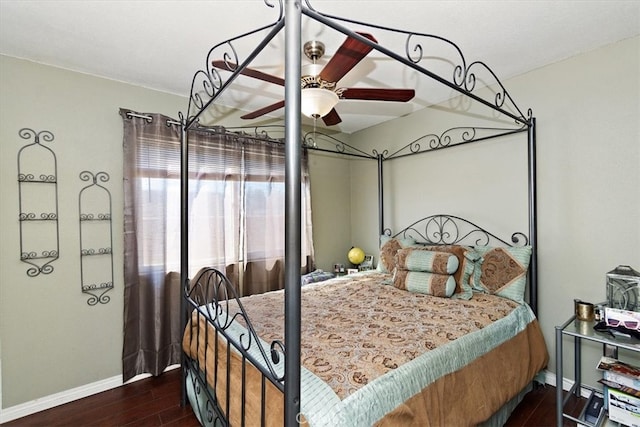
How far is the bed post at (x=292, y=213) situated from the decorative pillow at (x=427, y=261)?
A: 1761mm

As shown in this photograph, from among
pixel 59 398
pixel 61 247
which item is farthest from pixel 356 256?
pixel 59 398

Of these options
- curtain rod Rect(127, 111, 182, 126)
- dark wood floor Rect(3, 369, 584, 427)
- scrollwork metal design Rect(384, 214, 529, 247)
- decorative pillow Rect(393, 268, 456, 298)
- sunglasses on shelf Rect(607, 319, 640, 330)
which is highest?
curtain rod Rect(127, 111, 182, 126)

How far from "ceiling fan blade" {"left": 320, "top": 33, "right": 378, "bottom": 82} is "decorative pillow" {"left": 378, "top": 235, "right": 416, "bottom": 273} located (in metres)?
1.85

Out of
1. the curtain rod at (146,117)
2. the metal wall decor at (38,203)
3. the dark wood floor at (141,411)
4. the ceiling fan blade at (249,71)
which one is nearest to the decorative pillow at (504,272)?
the dark wood floor at (141,411)

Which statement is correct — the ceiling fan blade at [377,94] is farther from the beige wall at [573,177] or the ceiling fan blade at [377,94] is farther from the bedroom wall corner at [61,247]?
the bedroom wall corner at [61,247]

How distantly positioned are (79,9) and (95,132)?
1.02 metres

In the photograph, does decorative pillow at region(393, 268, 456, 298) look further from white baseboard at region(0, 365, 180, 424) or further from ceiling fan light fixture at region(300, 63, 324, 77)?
white baseboard at region(0, 365, 180, 424)

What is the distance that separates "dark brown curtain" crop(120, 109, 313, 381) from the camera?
255cm

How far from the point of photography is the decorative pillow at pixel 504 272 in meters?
2.22

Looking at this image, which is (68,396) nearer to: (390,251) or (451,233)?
(390,251)

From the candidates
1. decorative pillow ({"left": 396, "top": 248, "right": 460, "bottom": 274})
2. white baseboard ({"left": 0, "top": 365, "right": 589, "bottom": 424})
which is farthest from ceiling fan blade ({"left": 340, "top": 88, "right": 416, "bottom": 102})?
white baseboard ({"left": 0, "top": 365, "right": 589, "bottom": 424})

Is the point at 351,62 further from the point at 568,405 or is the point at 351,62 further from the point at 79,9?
the point at 568,405

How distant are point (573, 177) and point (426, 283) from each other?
52.3 inches

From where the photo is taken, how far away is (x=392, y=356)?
1.39 meters
